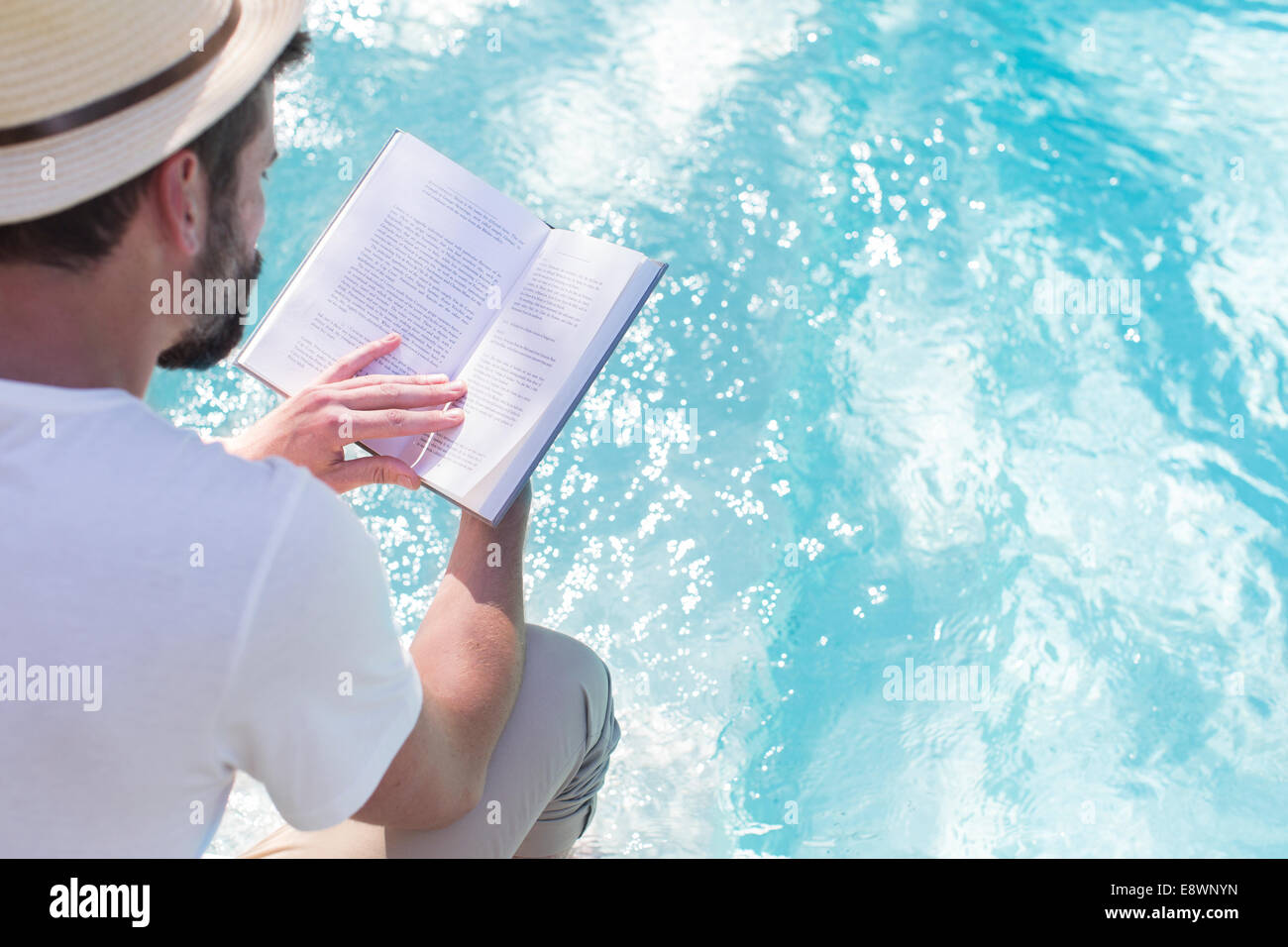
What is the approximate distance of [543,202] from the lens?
2260 millimetres

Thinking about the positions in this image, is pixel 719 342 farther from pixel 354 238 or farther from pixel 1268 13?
pixel 1268 13

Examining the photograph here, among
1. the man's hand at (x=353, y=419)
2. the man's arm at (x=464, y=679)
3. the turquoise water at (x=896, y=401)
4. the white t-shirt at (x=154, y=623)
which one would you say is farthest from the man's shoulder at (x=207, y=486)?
the turquoise water at (x=896, y=401)

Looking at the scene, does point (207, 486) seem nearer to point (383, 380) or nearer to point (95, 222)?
point (95, 222)

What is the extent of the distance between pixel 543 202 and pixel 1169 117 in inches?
58.5

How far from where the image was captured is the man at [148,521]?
63 centimetres

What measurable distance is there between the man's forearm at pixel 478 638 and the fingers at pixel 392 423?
11cm

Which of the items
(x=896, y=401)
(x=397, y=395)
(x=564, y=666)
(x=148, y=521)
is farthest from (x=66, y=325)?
(x=896, y=401)

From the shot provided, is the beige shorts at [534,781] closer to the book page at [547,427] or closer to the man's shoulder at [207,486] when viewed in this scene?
the book page at [547,427]

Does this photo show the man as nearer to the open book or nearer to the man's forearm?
the man's forearm

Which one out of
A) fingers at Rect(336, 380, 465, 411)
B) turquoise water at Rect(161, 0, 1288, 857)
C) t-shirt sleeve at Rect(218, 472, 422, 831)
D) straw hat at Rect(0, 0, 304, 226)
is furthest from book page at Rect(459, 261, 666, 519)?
turquoise water at Rect(161, 0, 1288, 857)

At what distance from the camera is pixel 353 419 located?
1.07 m

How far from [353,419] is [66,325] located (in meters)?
0.37

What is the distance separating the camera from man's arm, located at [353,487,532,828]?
0.86 metres
